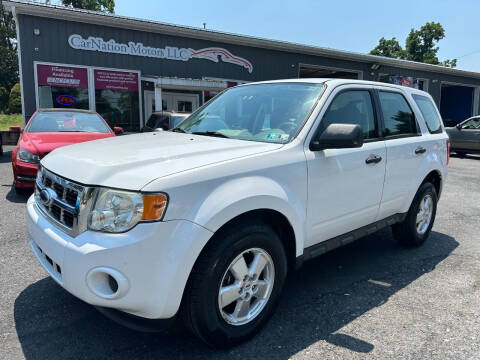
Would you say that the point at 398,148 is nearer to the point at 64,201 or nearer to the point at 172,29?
the point at 64,201

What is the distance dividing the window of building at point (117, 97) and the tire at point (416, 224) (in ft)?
38.5

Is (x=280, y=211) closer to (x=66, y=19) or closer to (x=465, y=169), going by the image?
(x=465, y=169)

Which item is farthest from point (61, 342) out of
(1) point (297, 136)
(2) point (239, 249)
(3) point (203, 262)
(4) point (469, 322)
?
(4) point (469, 322)

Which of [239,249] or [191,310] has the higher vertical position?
[239,249]

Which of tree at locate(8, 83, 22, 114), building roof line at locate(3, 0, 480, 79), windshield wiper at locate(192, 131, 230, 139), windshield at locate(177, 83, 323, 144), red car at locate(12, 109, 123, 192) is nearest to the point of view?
windshield at locate(177, 83, 323, 144)

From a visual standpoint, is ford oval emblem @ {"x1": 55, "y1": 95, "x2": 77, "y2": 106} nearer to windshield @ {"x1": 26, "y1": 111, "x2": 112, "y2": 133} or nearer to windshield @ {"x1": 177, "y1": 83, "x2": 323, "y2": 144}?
windshield @ {"x1": 26, "y1": 111, "x2": 112, "y2": 133}

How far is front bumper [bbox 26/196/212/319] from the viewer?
2066 mm

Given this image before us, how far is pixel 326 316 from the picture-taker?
3.01 m

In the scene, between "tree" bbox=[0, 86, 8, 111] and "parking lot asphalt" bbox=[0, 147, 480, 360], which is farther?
"tree" bbox=[0, 86, 8, 111]

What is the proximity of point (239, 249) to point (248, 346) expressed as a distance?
0.70 m

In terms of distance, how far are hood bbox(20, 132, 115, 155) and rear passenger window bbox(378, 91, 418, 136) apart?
4.88m

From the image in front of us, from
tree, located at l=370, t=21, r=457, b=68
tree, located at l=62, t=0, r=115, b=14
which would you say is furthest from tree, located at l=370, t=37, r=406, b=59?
tree, located at l=62, t=0, r=115, b=14

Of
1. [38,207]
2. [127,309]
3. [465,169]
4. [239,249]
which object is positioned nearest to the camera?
[127,309]

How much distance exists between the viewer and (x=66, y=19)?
12.5m
